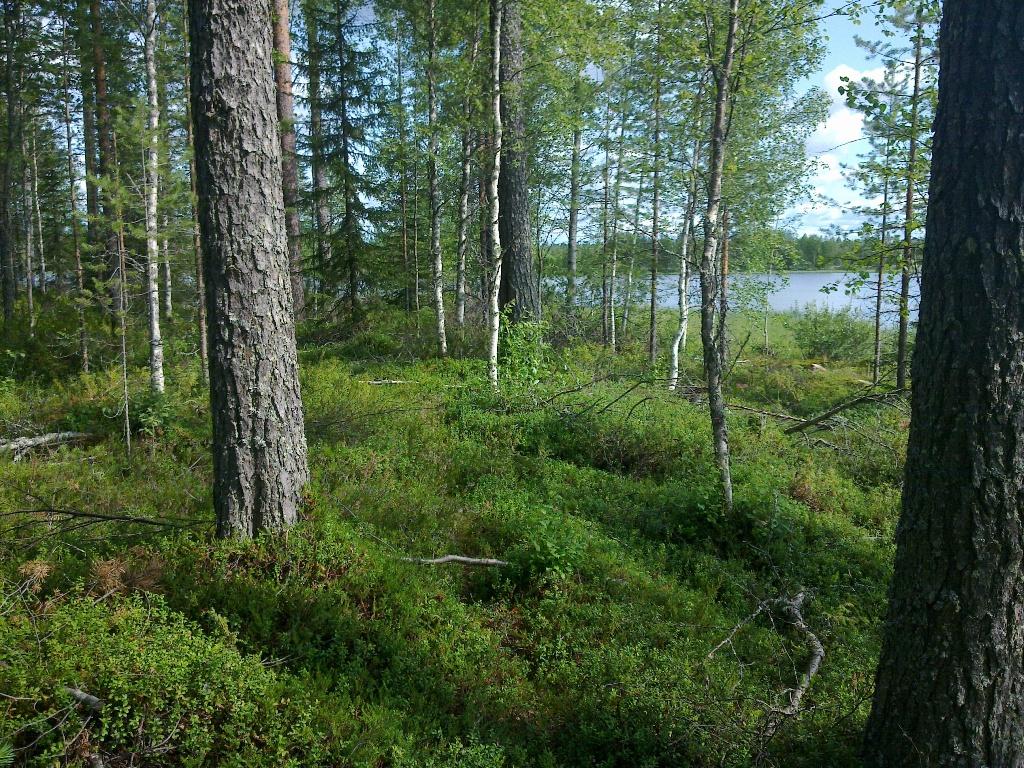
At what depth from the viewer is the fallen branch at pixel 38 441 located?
6.80 meters

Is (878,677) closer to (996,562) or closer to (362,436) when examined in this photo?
(996,562)

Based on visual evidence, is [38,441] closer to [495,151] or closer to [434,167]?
[495,151]

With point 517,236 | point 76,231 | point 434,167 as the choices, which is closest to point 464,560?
point 517,236

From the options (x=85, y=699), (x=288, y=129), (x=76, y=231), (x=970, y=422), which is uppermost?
(x=288, y=129)

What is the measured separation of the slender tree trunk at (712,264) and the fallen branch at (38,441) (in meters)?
7.79

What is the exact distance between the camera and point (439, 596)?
484 centimetres

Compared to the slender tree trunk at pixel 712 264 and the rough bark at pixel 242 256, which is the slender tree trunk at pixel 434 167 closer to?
the slender tree trunk at pixel 712 264

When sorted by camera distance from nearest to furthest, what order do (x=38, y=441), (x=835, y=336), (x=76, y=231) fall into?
1. (x=38, y=441)
2. (x=76, y=231)
3. (x=835, y=336)

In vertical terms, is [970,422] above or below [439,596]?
above

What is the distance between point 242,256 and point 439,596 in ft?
10.4

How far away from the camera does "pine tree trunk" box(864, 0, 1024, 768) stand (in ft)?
8.75

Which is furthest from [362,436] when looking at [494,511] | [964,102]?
[964,102]

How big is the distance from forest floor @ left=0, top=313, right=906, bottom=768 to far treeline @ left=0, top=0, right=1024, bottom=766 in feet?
1.43

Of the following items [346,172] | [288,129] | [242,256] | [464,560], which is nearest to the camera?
[242,256]
